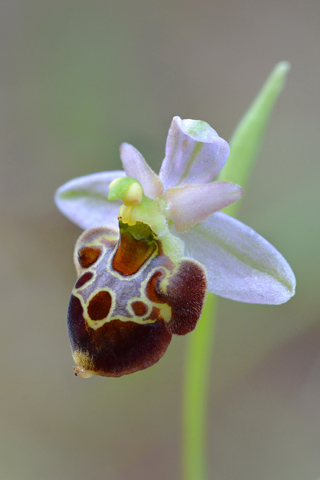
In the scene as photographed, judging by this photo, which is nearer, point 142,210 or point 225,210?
point 142,210

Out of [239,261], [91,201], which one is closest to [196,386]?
[239,261]

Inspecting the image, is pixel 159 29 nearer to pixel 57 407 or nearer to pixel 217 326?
pixel 217 326

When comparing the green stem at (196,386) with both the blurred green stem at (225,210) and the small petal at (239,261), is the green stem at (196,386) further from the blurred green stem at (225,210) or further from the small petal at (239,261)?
the small petal at (239,261)

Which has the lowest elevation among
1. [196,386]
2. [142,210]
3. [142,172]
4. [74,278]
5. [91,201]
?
[74,278]

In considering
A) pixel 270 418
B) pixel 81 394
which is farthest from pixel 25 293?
pixel 270 418

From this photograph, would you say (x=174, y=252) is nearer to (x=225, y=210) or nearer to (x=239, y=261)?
(x=239, y=261)

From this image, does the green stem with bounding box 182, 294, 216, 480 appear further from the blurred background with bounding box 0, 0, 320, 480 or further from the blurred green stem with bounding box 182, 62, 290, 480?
the blurred background with bounding box 0, 0, 320, 480

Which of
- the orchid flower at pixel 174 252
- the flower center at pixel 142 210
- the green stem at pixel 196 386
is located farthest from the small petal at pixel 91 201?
the green stem at pixel 196 386
